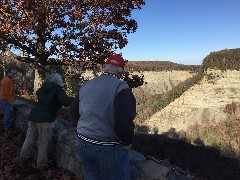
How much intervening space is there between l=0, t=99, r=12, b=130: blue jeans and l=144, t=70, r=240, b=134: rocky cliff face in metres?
24.3

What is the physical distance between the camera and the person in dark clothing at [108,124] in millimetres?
4184

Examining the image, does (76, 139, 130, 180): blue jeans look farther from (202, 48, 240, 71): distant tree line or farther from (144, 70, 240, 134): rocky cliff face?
(202, 48, 240, 71): distant tree line

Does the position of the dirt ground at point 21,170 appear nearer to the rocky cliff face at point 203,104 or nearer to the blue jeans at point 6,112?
the blue jeans at point 6,112

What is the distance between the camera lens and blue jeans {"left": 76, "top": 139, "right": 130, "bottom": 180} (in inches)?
166

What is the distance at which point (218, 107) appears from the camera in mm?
34062

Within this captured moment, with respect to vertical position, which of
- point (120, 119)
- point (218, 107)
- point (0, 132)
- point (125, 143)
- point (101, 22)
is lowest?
point (218, 107)

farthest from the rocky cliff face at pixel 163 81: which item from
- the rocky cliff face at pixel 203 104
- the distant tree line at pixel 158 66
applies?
the rocky cliff face at pixel 203 104

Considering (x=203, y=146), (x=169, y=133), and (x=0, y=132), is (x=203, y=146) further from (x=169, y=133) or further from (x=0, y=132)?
(x=0, y=132)

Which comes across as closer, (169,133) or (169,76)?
(169,133)

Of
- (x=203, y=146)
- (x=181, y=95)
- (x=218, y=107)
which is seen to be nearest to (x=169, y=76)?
(x=181, y=95)

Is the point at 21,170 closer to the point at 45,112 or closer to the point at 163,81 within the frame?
the point at 45,112

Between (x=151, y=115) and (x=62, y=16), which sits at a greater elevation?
(x=62, y=16)

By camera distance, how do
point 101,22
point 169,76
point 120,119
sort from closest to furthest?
1. point 120,119
2. point 101,22
3. point 169,76

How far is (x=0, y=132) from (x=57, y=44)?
419cm
